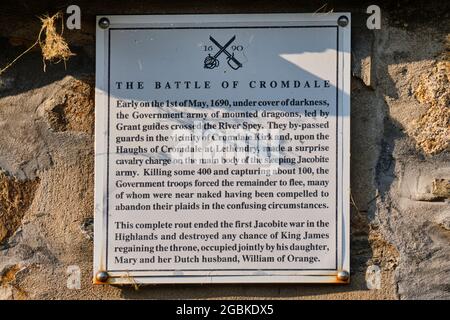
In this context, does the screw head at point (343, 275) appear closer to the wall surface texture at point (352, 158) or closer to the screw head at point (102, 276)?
the wall surface texture at point (352, 158)

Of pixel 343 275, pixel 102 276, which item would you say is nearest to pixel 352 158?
pixel 343 275

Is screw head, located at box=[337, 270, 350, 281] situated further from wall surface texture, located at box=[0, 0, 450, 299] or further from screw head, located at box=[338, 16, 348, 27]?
screw head, located at box=[338, 16, 348, 27]

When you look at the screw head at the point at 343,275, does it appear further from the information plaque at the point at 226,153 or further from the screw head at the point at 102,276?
Answer: the screw head at the point at 102,276

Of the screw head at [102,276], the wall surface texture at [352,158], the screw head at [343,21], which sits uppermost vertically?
the screw head at [343,21]

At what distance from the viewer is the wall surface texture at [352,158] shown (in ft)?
9.13

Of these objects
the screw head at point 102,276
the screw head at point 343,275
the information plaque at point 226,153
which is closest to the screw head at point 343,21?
the information plaque at point 226,153

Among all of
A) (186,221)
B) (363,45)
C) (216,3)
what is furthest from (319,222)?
(216,3)

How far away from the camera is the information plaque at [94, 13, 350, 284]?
2764mm

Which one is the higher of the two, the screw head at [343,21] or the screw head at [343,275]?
the screw head at [343,21]

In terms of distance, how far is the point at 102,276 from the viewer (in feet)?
9.17

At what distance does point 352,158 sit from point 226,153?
455mm

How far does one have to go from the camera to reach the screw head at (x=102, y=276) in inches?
110

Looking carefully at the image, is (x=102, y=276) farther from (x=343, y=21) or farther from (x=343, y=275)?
(x=343, y=21)

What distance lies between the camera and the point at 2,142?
2875 mm
